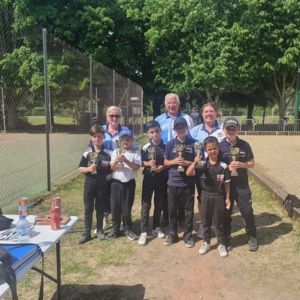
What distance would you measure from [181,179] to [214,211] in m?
0.56

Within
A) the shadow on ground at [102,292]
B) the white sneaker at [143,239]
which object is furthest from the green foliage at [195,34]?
the shadow on ground at [102,292]

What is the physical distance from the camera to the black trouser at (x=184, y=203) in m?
4.47

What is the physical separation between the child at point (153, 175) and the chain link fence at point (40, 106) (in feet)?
7.78

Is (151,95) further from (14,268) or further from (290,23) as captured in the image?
(14,268)

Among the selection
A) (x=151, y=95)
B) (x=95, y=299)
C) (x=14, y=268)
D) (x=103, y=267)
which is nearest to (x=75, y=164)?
(x=103, y=267)

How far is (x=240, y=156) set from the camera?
171 inches

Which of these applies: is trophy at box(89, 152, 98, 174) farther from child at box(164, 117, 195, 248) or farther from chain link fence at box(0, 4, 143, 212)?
chain link fence at box(0, 4, 143, 212)

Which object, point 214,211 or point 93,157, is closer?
point 214,211

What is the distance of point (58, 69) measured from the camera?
8.41 metres

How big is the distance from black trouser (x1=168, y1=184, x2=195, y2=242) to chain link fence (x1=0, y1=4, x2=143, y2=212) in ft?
9.27

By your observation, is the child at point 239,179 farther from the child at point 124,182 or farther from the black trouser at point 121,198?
the black trouser at point 121,198

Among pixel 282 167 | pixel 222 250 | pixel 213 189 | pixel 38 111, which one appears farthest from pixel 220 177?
pixel 282 167

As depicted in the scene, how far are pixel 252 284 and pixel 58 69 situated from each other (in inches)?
263

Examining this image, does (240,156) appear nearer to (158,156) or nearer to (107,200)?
(158,156)
